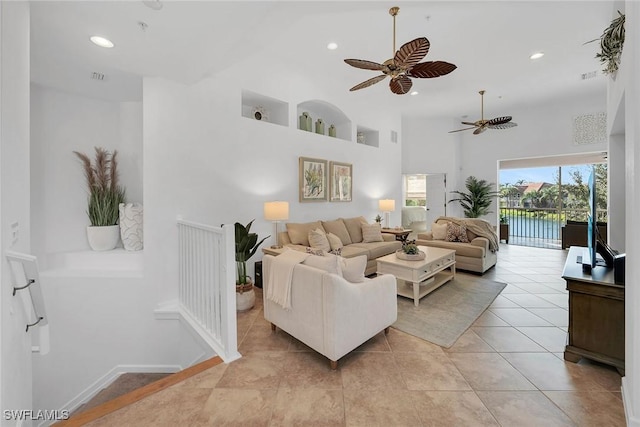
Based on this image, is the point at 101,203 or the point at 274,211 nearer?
the point at 101,203

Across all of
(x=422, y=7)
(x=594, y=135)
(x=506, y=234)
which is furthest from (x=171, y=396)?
(x=594, y=135)

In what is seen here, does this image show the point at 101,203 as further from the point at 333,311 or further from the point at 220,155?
the point at 333,311

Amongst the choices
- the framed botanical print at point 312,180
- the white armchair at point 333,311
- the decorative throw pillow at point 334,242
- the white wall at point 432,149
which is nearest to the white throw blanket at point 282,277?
the white armchair at point 333,311

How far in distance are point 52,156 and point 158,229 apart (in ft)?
5.80

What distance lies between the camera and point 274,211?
3.80 metres

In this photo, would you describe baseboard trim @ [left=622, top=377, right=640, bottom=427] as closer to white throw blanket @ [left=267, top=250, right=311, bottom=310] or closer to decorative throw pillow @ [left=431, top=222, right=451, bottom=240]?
white throw blanket @ [left=267, top=250, right=311, bottom=310]

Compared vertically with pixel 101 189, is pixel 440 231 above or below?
below

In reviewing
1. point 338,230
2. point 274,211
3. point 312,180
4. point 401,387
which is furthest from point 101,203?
point 401,387

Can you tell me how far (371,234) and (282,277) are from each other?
10.0 feet

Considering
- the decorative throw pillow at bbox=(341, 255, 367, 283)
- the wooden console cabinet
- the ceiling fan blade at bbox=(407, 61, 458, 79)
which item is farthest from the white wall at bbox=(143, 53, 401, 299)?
the wooden console cabinet

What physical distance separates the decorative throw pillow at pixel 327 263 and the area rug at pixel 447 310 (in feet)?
3.72

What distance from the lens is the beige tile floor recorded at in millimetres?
1556

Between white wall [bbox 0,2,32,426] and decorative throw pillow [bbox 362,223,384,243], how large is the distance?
4373 mm

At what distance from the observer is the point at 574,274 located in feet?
6.84
